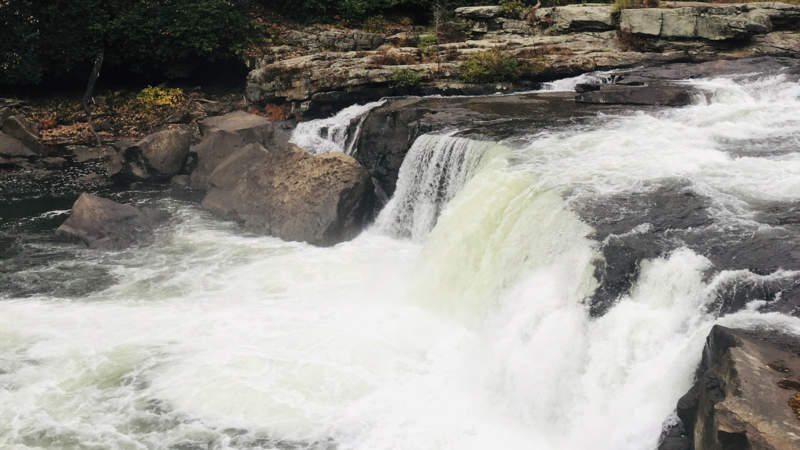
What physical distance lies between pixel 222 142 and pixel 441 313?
951 cm

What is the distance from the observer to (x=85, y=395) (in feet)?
29.6

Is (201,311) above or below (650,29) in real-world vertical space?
below

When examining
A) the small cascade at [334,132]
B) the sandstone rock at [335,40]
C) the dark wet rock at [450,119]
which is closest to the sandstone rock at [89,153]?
the small cascade at [334,132]

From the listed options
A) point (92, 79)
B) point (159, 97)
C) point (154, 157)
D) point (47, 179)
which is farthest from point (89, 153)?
point (159, 97)

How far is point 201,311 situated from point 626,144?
8.23m

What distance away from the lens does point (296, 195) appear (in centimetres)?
1515

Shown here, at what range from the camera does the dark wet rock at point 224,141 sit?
1775 cm

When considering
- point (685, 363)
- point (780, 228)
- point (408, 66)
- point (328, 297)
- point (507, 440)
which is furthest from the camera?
point (408, 66)

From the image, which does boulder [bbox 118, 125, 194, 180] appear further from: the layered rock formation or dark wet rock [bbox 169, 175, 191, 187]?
the layered rock formation

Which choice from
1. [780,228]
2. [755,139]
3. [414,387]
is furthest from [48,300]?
[755,139]

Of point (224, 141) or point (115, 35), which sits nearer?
point (224, 141)

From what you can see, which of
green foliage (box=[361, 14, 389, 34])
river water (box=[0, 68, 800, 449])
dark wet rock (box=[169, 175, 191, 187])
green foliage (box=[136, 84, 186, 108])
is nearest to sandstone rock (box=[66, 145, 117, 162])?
dark wet rock (box=[169, 175, 191, 187])

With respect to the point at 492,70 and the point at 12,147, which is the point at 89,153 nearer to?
the point at 12,147

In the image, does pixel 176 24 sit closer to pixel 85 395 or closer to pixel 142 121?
pixel 142 121
